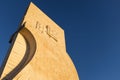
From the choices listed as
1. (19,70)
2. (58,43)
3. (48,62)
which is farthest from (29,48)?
(58,43)

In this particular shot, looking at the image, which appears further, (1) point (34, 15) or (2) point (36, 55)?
(1) point (34, 15)

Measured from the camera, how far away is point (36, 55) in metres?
8.22

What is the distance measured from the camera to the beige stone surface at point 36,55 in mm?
7206

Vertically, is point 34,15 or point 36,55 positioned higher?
point 34,15

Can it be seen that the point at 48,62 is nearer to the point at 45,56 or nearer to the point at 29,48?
the point at 45,56

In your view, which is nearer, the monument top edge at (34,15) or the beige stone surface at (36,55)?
the beige stone surface at (36,55)

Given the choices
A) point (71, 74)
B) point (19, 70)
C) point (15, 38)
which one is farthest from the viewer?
point (71, 74)

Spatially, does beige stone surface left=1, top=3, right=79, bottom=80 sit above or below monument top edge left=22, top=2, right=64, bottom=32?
below

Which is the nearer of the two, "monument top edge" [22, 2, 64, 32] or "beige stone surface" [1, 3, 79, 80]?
"beige stone surface" [1, 3, 79, 80]

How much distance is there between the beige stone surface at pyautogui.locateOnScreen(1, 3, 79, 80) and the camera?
23.6 ft

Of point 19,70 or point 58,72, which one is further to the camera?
point 58,72

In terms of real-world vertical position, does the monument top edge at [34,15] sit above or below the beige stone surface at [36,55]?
above

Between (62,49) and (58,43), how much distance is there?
49 centimetres

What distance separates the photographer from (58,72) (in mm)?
9164
